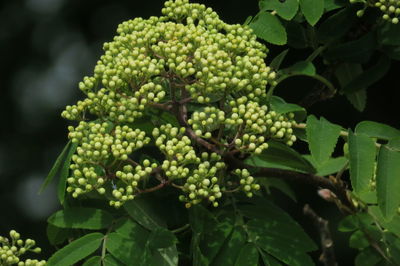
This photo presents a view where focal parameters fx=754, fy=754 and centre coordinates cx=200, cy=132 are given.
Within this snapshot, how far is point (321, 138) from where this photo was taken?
7.80 feet

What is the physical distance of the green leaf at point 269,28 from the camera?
261cm

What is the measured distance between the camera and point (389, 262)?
9.19 ft

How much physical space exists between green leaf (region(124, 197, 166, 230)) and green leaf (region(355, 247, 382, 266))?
2.75ft

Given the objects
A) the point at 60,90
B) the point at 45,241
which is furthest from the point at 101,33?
the point at 45,241

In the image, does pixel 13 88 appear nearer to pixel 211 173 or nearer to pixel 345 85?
pixel 345 85

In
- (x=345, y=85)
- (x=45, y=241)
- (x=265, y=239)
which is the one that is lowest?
(x=45, y=241)

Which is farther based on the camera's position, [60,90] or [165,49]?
[60,90]

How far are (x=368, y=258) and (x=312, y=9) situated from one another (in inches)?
38.2

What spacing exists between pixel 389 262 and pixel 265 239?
1.92 ft

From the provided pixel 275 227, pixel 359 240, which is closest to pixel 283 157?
pixel 275 227

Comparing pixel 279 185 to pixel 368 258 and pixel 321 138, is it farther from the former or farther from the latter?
pixel 321 138

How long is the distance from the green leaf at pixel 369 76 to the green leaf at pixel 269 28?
1.73 ft

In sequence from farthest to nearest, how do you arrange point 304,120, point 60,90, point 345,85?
point 60,90, point 345,85, point 304,120

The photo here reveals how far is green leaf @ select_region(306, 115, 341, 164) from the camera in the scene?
91.2 inches
